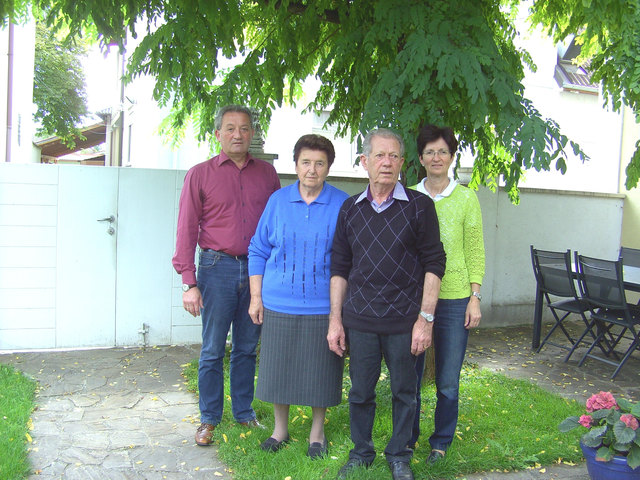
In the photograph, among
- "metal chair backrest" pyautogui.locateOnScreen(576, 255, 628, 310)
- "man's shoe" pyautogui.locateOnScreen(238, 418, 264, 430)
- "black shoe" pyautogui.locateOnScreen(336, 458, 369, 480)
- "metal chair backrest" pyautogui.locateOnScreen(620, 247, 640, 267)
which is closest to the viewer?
"black shoe" pyautogui.locateOnScreen(336, 458, 369, 480)

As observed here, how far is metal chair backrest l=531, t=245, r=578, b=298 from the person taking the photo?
6094mm

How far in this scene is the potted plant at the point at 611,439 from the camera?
3023 millimetres

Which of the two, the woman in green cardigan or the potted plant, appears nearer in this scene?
the potted plant

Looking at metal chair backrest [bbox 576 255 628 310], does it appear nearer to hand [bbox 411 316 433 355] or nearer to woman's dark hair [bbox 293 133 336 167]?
hand [bbox 411 316 433 355]

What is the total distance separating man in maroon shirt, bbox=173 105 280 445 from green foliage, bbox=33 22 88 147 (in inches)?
913

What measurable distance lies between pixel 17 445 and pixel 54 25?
291 centimetres

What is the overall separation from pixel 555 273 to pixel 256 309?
13.2ft

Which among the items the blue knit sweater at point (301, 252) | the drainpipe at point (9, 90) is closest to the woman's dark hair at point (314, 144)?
the blue knit sweater at point (301, 252)

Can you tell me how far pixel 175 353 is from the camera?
5.92 metres

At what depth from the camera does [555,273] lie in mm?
6289

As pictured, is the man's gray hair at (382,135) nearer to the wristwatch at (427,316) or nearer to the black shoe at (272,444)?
the wristwatch at (427,316)

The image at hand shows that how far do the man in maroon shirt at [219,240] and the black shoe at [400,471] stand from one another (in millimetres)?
1205

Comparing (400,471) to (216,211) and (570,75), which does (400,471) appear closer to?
(216,211)

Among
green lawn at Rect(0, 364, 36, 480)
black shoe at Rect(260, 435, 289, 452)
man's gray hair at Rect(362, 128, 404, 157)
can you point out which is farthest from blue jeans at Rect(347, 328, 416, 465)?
green lawn at Rect(0, 364, 36, 480)
